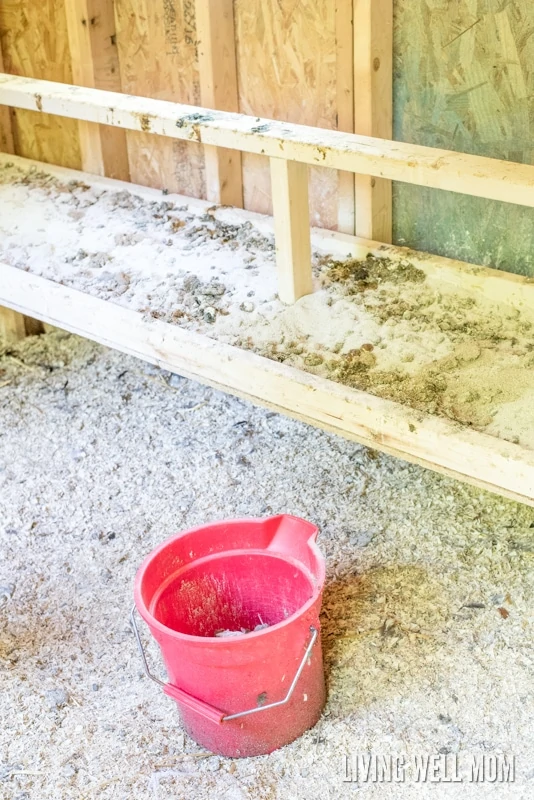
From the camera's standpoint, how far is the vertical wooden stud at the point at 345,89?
242cm

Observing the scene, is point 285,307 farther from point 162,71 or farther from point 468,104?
point 162,71

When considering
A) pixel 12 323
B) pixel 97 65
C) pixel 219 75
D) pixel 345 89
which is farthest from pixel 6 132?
pixel 345 89

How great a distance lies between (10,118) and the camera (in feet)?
11.1

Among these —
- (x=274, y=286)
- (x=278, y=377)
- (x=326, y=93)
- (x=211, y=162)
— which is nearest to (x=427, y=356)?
(x=278, y=377)

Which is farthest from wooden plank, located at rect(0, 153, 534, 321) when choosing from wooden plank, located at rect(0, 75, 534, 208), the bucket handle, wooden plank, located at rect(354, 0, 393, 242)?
the bucket handle

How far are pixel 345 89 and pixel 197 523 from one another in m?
1.16

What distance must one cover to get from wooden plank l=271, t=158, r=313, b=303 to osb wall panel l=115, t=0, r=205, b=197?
799 millimetres

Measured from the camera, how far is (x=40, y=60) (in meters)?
3.17

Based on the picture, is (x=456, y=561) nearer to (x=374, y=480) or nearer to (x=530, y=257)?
(x=374, y=480)

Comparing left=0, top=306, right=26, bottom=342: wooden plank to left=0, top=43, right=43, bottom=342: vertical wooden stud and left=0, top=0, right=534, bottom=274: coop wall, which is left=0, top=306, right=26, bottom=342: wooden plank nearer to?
left=0, top=43, right=43, bottom=342: vertical wooden stud

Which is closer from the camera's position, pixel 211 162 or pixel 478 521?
pixel 478 521

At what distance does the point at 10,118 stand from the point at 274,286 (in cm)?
149

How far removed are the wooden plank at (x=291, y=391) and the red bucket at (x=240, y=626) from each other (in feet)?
0.83

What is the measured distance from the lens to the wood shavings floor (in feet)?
5.65
